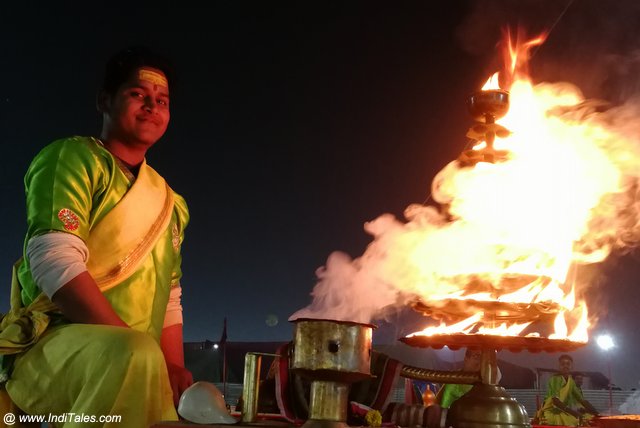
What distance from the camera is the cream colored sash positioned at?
2602 millimetres

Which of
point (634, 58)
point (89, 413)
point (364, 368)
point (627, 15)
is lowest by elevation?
point (89, 413)

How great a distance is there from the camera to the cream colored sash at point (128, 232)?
2.60 meters

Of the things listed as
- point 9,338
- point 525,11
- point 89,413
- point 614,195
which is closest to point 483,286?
point 89,413

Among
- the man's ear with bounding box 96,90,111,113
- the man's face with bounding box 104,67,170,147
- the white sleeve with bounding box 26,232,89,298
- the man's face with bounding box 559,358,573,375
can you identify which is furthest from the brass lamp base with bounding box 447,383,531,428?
the man's face with bounding box 559,358,573,375

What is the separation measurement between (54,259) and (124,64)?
1073 mm

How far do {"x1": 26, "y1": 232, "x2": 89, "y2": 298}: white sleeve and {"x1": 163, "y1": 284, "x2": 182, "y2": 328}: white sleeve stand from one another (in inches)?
34.1

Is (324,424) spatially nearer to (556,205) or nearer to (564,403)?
(556,205)

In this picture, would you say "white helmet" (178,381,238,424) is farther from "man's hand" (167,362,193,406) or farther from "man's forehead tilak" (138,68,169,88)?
"man's forehead tilak" (138,68,169,88)

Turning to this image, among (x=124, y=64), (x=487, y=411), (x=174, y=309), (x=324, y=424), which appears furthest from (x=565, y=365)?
(x=124, y=64)

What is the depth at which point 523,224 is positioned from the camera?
409 centimetres

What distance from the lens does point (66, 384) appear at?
90.1 inches

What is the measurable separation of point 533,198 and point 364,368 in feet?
8.50

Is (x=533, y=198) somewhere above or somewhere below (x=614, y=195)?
below

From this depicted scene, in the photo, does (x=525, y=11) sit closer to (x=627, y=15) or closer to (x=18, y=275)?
(x=627, y=15)
